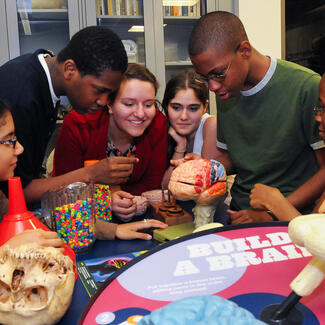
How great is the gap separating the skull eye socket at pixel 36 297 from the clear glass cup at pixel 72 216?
1.18 feet

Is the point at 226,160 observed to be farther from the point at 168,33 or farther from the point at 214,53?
the point at 168,33

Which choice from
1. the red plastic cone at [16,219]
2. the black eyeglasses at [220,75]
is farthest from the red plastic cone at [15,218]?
the black eyeglasses at [220,75]

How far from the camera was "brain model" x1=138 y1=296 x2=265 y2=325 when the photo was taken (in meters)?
0.31

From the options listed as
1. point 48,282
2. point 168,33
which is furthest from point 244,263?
point 168,33

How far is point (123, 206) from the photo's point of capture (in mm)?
1248

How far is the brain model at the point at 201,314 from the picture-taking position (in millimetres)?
305

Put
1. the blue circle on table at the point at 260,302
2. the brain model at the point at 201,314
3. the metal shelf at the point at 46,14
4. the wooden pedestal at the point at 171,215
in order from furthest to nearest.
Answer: the metal shelf at the point at 46,14
the wooden pedestal at the point at 171,215
the blue circle on table at the point at 260,302
the brain model at the point at 201,314

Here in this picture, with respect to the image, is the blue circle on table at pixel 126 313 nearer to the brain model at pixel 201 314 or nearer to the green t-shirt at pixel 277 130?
the brain model at pixel 201 314

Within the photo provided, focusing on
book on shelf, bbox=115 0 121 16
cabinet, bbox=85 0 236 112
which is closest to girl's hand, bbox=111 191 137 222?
cabinet, bbox=85 0 236 112

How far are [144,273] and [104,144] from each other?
117 centimetres

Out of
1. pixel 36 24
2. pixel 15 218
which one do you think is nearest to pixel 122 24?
pixel 36 24

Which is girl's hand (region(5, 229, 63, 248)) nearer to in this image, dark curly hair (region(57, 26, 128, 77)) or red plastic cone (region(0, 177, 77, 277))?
red plastic cone (region(0, 177, 77, 277))

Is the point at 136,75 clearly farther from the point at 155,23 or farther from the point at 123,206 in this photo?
the point at 155,23

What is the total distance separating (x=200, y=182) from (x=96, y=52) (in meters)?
0.61
